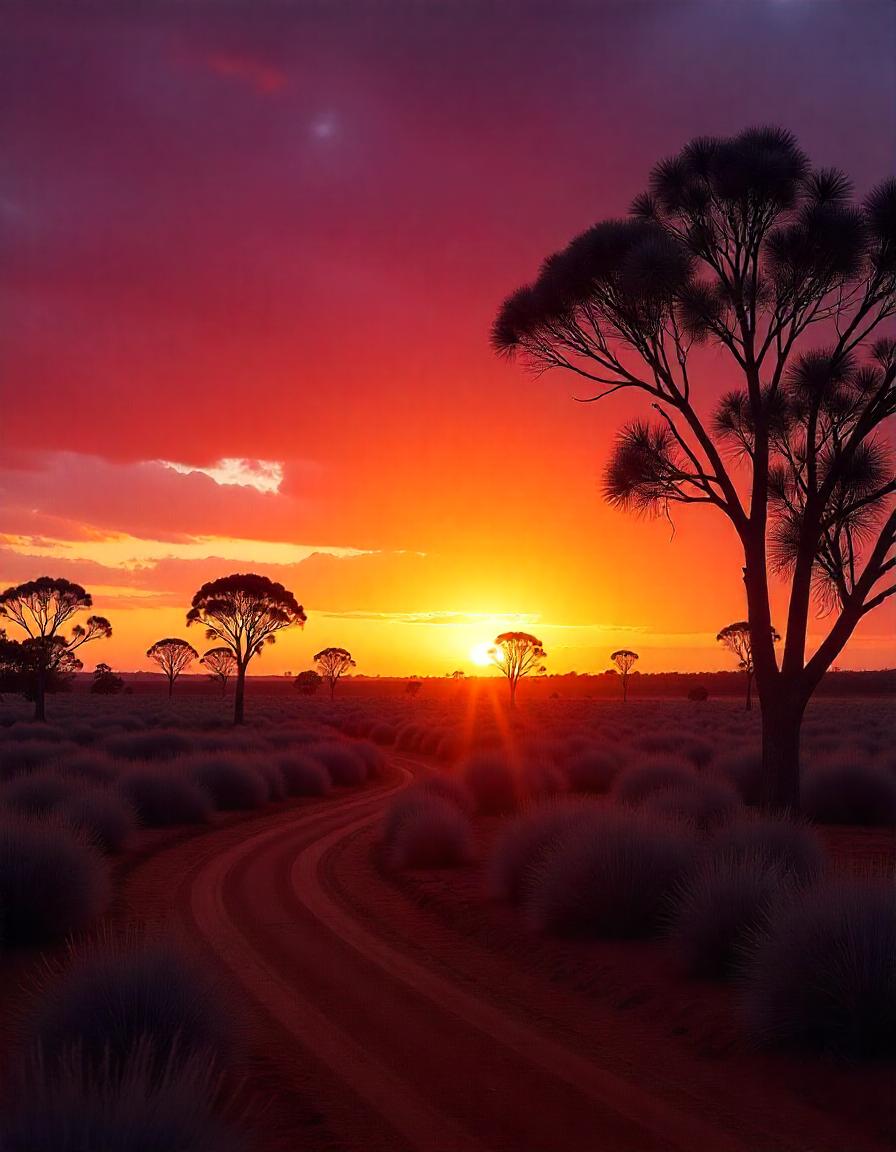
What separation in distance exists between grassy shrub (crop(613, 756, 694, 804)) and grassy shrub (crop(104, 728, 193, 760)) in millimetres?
14067

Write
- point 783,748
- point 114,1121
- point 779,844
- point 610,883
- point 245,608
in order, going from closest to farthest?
point 114,1121 < point 610,883 < point 779,844 < point 783,748 < point 245,608

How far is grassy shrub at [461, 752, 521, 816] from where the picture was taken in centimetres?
2223

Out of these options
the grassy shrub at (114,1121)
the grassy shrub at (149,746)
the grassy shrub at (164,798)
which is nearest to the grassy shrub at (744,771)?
the grassy shrub at (164,798)

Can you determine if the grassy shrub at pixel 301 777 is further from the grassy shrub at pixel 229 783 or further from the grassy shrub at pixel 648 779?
the grassy shrub at pixel 648 779

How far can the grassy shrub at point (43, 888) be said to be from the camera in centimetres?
1017

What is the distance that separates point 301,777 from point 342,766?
139 inches

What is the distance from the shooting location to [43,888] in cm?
1034

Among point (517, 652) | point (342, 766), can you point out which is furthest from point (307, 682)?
point (342, 766)

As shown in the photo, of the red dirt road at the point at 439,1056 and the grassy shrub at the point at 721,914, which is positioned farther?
the grassy shrub at the point at 721,914

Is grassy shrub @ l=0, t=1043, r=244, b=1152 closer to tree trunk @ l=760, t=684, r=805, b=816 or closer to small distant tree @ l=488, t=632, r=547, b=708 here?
tree trunk @ l=760, t=684, r=805, b=816

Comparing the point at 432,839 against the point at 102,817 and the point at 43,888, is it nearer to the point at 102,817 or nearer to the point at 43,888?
the point at 102,817

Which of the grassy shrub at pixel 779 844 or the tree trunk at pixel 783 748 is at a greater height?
the tree trunk at pixel 783 748

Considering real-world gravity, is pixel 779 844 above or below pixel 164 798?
above

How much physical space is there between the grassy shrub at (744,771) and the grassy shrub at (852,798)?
1.60 meters
